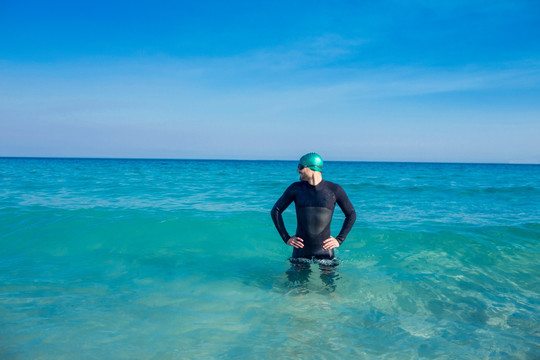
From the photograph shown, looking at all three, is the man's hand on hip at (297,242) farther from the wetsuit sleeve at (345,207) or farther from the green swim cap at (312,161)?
the green swim cap at (312,161)

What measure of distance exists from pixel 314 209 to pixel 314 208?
0.02 metres

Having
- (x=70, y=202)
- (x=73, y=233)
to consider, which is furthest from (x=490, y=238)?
(x=70, y=202)

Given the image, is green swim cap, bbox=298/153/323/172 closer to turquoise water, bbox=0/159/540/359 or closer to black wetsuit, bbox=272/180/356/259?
black wetsuit, bbox=272/180/356/259

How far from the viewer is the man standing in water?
16.9 feet

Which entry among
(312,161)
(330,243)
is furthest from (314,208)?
(312,161)

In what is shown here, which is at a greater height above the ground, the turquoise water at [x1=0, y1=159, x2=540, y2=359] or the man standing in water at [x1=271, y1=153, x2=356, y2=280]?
the man standing in water at [x1=271, y1=153, x2=356, y2=280]

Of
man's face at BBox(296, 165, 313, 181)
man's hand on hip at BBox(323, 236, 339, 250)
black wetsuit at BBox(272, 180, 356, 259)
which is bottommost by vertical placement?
man's hand on hip at BBox(323, 236, 339, 250)

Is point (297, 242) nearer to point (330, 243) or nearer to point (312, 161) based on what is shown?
point (330, 243)

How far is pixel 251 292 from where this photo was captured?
19.2 ft

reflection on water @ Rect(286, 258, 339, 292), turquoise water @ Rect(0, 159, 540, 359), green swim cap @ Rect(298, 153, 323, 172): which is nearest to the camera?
turquoise water @ Rect(0, 159, 540, 359)

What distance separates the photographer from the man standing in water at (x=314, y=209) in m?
5.16

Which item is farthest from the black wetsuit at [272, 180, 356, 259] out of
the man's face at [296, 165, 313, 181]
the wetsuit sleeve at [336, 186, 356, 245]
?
the man's face at [296, 165, 313, 181]

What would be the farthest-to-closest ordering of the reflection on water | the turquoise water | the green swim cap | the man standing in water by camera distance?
the reflection on water < the man standing in water < the green swim cap < the turquoise water

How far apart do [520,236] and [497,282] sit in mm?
5032
